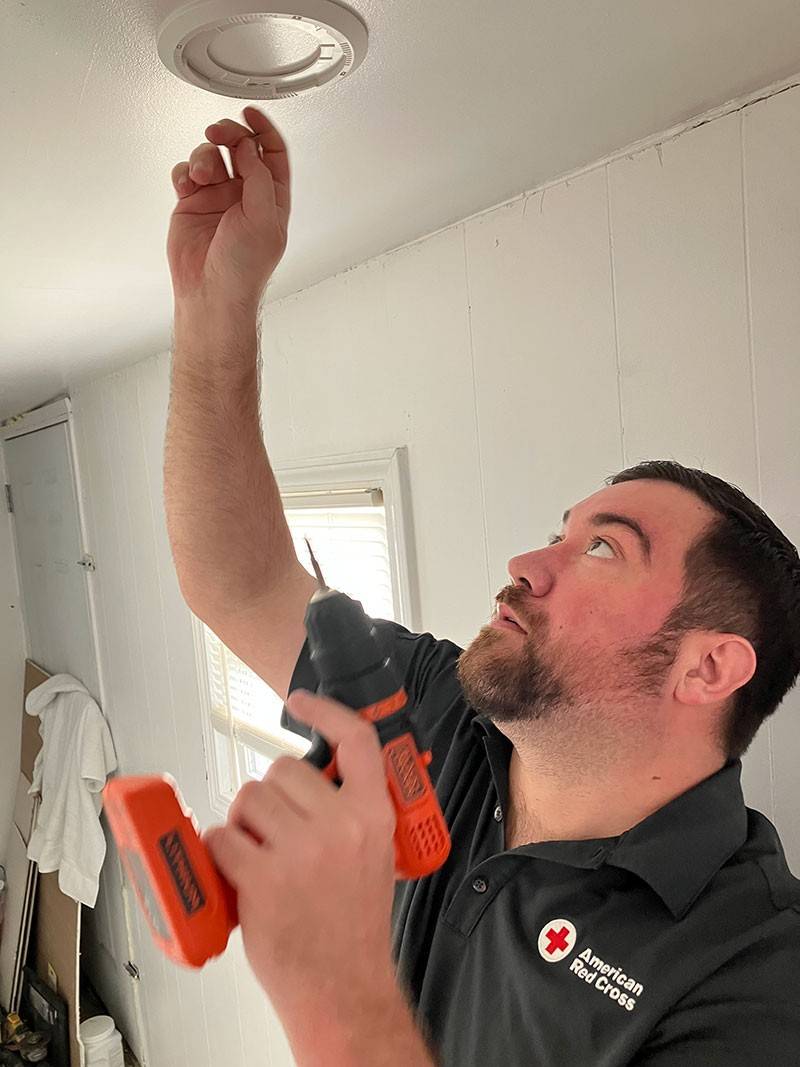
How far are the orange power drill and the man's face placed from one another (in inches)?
11.0

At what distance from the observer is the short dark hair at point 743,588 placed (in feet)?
3.29

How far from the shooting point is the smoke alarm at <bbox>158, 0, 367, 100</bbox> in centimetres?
73

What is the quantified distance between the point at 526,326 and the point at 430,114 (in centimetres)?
42

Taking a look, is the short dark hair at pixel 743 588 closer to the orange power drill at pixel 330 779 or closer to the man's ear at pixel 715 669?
the man's ear at pixel 715 669

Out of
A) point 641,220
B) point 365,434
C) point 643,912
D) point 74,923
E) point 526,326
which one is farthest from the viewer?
point 74,923

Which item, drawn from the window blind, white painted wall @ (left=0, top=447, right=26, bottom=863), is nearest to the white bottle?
white painted wall @ (left=0, top=447, right=26, bottom=863)

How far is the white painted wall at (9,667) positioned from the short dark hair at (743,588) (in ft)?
12.2

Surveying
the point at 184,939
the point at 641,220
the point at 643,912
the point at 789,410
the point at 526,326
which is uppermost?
the point at 641,220

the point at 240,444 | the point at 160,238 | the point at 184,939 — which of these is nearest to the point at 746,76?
the point at 240,444

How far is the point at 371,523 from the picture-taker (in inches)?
72.4

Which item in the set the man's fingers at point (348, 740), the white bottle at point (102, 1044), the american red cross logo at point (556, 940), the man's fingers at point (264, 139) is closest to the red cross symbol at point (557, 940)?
the american red cross logo at point (556, 940)

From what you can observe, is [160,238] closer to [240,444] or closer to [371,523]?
[240,444]

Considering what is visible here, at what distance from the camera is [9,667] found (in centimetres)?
402

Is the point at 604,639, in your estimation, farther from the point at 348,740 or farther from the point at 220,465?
the point at 220,465
